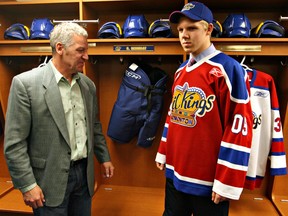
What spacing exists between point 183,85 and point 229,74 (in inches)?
9.0

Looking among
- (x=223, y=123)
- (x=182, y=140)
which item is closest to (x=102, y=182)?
(x=182, y=140)

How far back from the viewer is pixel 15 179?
43.2 inches

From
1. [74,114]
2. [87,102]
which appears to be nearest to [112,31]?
[87,102]

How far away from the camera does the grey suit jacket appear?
3.53 ft

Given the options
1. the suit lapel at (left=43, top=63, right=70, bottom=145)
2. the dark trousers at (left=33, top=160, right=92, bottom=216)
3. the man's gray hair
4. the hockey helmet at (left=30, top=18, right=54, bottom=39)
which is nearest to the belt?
the dark trousers at (left=33, top=160, right=92, bottom=216)

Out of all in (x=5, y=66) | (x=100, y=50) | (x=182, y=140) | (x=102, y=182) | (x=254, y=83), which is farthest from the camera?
(x=102, y=182)

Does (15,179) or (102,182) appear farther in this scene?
(102,182)

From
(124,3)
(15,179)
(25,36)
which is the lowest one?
(15,179)

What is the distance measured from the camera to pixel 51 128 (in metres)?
1.11

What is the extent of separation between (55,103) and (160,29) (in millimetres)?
910

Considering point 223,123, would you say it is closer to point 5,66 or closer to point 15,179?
point 15,179

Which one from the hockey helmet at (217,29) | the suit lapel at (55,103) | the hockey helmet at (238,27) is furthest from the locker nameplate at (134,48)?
the suit lapel at (55,103)

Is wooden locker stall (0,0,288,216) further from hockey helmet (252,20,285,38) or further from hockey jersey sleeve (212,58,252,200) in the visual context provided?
Answer: hockey jersey sleeve (212,58,252,200)

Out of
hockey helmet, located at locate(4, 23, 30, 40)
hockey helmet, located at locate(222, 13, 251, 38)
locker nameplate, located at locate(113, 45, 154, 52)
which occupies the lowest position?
locker nameplate, located at locate(113, 45, 154, 52)
